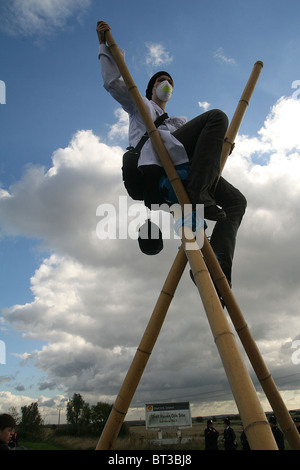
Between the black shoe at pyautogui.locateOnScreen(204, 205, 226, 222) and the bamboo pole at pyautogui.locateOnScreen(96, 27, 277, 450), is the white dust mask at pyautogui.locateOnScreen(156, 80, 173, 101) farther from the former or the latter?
the black shoe at pyautogui.locateOnScreen(204, 205, 226, 222)

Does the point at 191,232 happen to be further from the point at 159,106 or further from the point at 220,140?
the point at 159,106

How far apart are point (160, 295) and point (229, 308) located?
0.78 m

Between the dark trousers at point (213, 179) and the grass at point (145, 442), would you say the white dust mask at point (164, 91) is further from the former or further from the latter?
the grass at point (145, 442)

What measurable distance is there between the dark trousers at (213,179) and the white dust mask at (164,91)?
969 millimetres

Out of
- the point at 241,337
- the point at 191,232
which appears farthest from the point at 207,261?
the point at 241,337

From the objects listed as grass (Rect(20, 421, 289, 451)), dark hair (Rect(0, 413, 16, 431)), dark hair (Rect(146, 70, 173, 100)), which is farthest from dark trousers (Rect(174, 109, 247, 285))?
grass (Rect(20, 421, 289, 451))

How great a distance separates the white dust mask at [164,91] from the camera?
4.89 meters

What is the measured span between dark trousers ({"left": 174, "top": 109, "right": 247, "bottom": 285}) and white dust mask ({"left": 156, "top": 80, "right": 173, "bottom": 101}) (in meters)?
0.97

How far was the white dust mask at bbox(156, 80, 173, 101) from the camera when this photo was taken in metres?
4.89

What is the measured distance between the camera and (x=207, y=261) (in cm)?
362

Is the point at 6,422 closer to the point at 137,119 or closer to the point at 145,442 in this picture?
the point at 137,119

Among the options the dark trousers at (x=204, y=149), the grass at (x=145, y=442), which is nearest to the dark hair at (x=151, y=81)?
the dark trousers at (x=204, y=149)

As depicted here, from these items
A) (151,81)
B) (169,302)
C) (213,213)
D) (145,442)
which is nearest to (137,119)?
(151,81)

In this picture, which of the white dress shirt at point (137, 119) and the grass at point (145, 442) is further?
the grass at point (145, 442)
